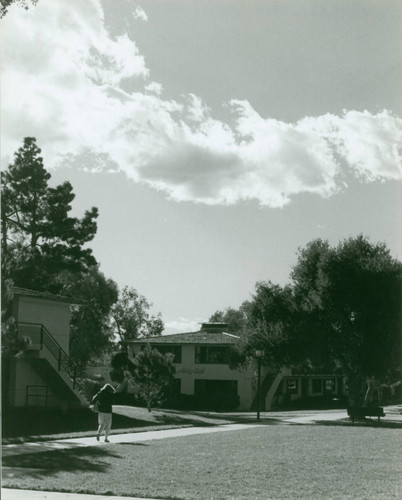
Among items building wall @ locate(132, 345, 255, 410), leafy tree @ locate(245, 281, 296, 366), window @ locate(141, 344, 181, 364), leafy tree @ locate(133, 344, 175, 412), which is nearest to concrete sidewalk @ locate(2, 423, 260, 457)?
leafy tree @ locate(133, 344, 175, 412)

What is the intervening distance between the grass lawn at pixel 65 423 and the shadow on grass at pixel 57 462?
3047 millimetres

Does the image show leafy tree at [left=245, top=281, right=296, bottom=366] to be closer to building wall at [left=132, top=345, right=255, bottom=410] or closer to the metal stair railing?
the metal stair railing

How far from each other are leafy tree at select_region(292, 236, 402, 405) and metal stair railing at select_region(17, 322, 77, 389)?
1041 cm

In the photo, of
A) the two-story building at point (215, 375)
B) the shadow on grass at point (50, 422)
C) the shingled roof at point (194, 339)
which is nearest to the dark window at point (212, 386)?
the two-story building at point (215, 375)

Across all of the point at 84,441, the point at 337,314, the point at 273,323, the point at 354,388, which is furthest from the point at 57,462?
the point at 354,388

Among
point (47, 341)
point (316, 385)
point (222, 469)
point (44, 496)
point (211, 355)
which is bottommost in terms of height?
point (316, 385)

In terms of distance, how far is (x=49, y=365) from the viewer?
26.6 m

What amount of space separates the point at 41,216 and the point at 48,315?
6.43 meters

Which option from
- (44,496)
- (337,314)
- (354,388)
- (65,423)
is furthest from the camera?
(354,388)

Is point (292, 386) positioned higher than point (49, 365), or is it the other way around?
point (49, 365)

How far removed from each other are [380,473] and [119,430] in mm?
10693

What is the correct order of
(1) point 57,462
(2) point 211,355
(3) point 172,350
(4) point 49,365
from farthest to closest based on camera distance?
1. (3) point 172,350
2. (2) point 211,355
3. (4) point 49,365
4. (1) point 57,462

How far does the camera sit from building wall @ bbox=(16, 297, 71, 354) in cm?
2683

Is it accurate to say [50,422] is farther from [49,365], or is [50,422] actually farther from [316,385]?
[316,385]
